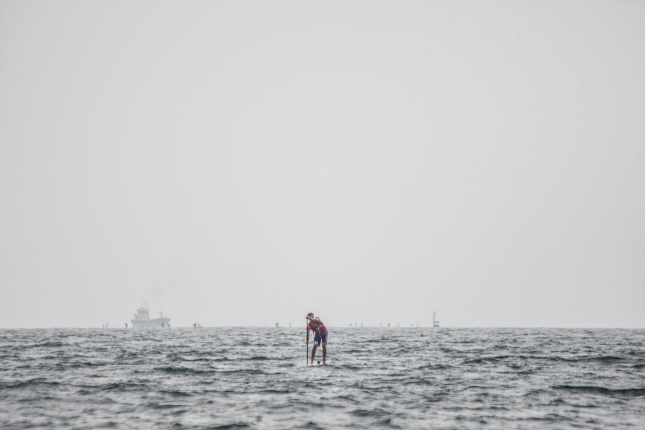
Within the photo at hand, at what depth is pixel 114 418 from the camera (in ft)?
46.7

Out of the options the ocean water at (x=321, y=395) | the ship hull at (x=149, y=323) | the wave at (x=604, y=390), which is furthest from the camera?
the ship hull at (x=149, y=323)

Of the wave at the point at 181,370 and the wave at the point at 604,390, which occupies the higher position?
the wave at the point at 604,390

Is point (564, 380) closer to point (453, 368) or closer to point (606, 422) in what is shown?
point (453, 368)

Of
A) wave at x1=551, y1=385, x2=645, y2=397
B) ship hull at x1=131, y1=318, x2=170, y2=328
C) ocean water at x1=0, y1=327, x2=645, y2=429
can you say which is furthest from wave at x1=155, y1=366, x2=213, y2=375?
ship hull at x1=131, y1=318, x2=170, y2=328

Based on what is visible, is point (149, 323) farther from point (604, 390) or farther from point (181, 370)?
point (604, 390)

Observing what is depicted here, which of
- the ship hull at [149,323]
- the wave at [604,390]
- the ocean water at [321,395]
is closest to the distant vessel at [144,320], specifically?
the ship hull at [149,323]

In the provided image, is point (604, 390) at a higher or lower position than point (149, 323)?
higher

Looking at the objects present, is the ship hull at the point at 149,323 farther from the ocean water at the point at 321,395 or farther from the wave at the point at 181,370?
the wave at the point at 181,370

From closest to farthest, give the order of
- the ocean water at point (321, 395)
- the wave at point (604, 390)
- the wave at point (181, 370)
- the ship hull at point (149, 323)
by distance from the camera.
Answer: the ocean water at point (321, 395)
the wave at point (604, 390)
the wave at point (181, 370)
the ship hull at point (149, 323)

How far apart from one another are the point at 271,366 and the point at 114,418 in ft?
41.5

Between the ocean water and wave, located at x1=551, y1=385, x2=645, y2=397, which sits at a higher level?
wave, located at x1=551, y1=385, x2=645, y2=397

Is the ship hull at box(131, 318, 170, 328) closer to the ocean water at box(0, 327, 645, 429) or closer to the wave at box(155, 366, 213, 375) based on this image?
the ocean water at box(0, 327, 645, 429)

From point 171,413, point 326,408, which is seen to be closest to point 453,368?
point 326,408

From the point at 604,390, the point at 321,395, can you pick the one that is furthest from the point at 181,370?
the point at 604,390
